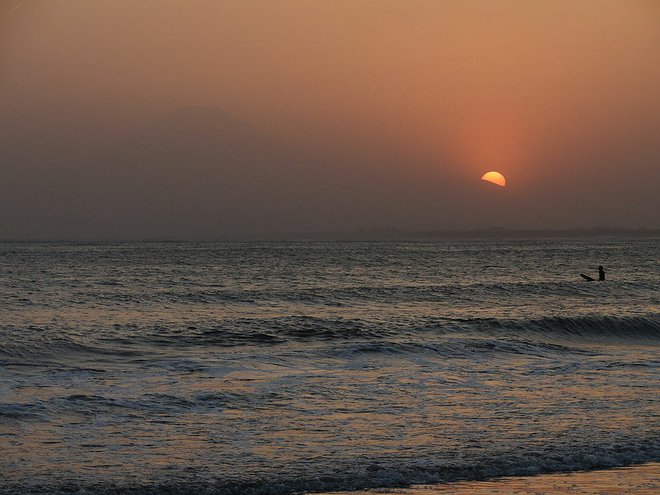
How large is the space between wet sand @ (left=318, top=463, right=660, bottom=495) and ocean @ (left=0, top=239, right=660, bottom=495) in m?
0.31

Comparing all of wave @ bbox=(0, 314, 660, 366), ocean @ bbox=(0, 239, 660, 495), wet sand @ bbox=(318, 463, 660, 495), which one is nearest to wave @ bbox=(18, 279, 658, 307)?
ocean @ bbox=(0, 239, 660, 495)

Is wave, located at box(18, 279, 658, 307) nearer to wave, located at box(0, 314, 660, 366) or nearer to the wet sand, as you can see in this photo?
Answer: wave, located at box(0, 314, 660, 366)

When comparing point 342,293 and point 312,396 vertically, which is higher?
point 312,396

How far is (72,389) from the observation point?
1817 centimetres

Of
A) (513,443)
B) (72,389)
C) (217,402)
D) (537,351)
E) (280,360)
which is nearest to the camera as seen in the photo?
(513,443)

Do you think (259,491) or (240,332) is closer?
(259,491)

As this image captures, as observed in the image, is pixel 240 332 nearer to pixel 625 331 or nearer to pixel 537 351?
pixel 537 351

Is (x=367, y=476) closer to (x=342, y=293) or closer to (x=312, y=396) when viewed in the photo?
(x=312, y=396)

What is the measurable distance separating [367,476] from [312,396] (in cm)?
592

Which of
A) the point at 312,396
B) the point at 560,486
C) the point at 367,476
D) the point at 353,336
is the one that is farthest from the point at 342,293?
the point at 560,486

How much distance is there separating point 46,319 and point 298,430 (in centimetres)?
2212

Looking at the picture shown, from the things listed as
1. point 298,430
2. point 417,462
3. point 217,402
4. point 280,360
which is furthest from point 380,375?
point 417,462

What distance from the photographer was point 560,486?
440 inches

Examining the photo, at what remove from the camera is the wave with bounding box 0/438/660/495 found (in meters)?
10.9
